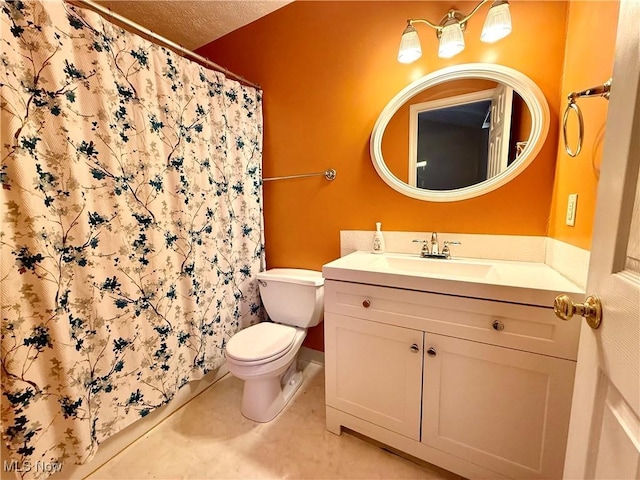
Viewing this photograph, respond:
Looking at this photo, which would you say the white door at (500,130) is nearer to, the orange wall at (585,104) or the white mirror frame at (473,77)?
the white mirror frame at (473,77)

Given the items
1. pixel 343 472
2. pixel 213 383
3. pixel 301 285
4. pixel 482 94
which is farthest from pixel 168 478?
pixel 482 94

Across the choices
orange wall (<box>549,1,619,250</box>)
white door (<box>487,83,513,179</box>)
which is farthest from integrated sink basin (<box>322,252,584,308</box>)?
white door (<box>487,83,513,179</box>)

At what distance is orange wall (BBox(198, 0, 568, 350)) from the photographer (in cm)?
116

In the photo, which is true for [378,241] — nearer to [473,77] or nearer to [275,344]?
[275,344]

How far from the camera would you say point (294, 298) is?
1.57 meters

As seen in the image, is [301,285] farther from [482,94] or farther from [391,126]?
[482,94]

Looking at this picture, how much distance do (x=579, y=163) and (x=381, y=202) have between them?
82cm

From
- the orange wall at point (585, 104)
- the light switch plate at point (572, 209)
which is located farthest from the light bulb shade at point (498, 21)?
the light switch plate at point (572, 209)

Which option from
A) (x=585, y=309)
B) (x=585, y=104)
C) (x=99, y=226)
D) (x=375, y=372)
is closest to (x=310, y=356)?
(x=375, y=372)

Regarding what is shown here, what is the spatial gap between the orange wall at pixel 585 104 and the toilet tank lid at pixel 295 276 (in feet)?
3.69

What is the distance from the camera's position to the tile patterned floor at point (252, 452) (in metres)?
1.11

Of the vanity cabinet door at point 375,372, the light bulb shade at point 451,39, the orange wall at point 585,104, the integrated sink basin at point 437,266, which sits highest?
the light bulb shade at point 451,39

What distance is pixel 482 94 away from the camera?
4.08ft

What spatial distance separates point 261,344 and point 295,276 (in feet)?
1.50
